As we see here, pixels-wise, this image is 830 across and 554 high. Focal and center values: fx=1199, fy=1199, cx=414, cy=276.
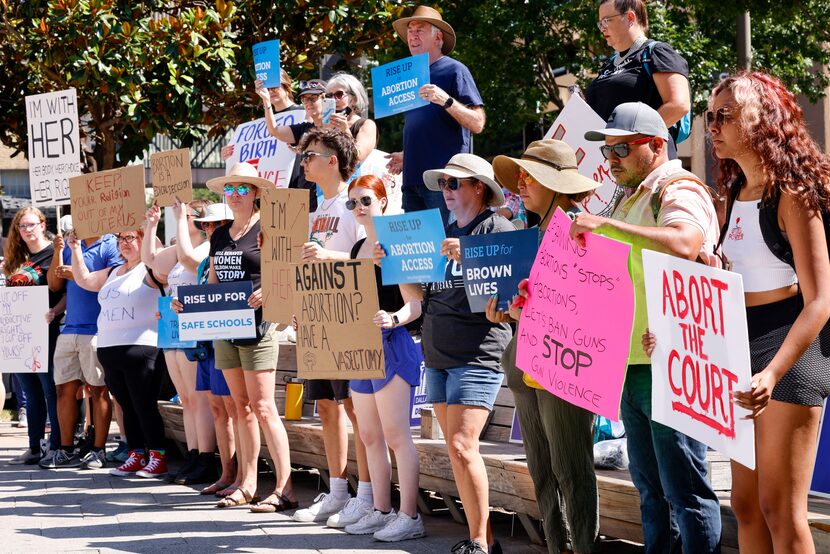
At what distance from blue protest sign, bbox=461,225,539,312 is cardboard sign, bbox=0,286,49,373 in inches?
240

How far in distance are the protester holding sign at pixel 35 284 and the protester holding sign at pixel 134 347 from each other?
3.39 feet

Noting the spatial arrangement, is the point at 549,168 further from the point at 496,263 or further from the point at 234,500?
the point at 234,500

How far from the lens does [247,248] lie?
312 inches

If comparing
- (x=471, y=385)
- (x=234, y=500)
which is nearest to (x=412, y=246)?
(x=471, y=385)

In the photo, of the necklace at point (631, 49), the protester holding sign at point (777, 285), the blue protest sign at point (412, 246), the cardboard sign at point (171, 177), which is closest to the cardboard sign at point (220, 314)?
the cardboard sign at point (171, 177)

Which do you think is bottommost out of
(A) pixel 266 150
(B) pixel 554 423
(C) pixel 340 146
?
(B) pixel 554 423

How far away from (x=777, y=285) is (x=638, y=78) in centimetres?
237

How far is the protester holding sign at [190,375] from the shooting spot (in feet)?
29.6

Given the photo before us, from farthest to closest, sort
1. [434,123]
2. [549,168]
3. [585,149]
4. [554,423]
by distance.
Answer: [434,123], [585,149], [549,168], [554,423]

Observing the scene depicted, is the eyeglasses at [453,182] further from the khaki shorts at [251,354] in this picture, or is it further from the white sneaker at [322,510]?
the white sneaker at [322,510]

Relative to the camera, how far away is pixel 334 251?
7.02 metres

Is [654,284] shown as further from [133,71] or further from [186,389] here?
[133,71]

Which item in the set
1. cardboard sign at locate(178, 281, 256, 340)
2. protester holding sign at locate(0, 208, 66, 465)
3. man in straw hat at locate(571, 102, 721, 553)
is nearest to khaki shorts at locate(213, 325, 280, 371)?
cardboard sign at locate(178, 281, 256, 340)

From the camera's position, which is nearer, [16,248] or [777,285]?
[777,285]
